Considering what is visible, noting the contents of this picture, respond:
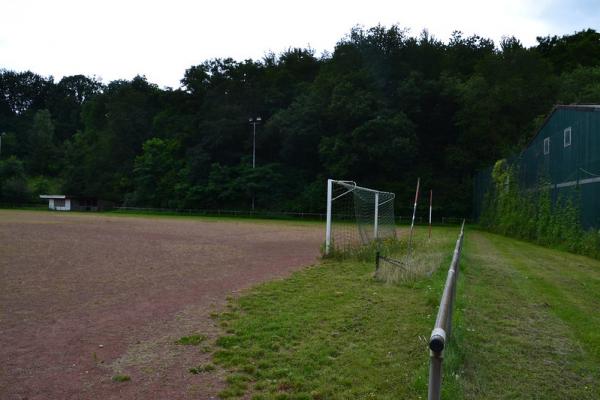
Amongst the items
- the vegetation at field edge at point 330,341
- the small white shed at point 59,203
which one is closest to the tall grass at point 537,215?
the vegetation at field edge at point 330,341

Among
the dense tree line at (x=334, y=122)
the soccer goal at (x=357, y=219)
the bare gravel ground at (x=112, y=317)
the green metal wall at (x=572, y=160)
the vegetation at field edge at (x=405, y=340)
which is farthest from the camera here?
the dense tree line at (x=334, y=122)

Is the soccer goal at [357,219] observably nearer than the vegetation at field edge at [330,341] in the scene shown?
No

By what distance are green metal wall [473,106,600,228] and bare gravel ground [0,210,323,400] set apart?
9.37 m

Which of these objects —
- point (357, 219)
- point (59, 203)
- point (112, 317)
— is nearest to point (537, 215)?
point (357, 219)

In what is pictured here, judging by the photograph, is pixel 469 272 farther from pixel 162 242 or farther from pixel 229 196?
pixel 229 196

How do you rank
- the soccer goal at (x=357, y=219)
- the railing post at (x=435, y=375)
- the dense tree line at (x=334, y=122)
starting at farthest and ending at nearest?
the dense tree line at (x=334, y=122), the soccer goal at (x=357, y=219), the railing post at (x=435, y=375)

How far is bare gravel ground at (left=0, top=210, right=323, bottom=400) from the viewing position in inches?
177

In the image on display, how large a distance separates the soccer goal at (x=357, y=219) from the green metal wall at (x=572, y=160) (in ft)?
21.5

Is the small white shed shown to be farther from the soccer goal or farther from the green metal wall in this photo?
the green metal wall

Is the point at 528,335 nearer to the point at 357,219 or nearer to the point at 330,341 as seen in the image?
the point at 330,341

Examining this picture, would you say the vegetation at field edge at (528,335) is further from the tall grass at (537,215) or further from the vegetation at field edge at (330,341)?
the tall grass at (537,215)

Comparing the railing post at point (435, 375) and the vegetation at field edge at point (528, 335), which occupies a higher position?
the railing post at point (435, 375)

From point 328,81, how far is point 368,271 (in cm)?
4357

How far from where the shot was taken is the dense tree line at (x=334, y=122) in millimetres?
46875
